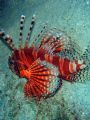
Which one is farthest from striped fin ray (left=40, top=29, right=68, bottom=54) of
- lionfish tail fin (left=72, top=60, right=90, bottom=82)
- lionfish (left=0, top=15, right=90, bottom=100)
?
lionfish tail fin (left=72, top=60, right=90, bottom=82)

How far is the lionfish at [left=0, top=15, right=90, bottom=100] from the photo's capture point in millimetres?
3914

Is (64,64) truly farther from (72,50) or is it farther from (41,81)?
(41,81)

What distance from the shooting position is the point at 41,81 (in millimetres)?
4059

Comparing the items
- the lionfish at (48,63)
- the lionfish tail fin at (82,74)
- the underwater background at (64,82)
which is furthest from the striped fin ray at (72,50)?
the lionfish tail fin at (82,74)

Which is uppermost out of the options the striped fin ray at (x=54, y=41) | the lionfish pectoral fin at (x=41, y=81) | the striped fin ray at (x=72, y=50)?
the striped fin ray at (x=54, y=41)

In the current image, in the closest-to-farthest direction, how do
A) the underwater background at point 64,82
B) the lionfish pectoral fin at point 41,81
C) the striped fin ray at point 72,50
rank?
the lionfish pectoral fin at point 41,81 → the underwater background at point 64,82 → the striped fin ray at point 72,50

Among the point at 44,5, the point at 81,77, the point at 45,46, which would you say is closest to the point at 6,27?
the point at 44,5

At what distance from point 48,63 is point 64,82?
632 mm

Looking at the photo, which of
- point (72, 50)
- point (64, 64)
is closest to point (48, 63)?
point (64, 64)

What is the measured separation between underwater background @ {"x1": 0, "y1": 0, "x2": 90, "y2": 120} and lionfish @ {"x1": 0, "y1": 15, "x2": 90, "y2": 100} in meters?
0.19

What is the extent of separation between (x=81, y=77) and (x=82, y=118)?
70 cm

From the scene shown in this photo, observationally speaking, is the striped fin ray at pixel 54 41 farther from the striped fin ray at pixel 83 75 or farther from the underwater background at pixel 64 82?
the striped fin ray at pixel 83 75

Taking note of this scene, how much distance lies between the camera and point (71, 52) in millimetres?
4148

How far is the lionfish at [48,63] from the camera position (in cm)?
391
